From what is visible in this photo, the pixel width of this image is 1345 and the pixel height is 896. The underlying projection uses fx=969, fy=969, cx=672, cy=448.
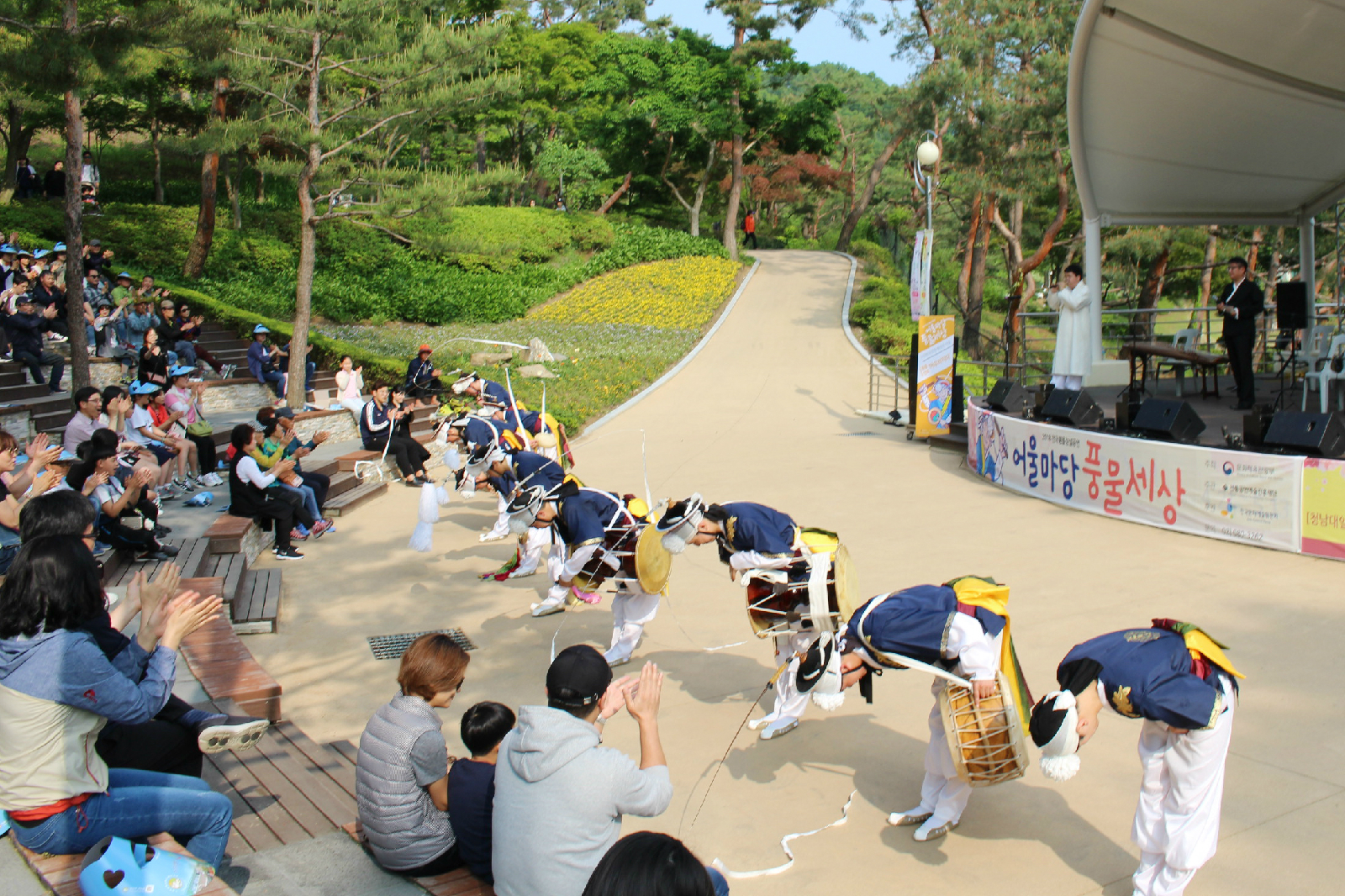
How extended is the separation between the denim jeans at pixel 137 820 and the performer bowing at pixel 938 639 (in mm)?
2708

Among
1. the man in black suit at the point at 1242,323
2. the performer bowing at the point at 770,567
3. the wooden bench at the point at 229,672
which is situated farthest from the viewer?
the man in black suit at the point at 1242,323

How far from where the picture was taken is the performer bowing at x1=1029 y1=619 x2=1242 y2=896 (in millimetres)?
3904

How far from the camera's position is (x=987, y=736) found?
14.9 feet

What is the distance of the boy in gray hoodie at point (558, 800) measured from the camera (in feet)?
10.6

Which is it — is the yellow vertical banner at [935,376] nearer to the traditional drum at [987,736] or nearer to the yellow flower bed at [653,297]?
the traditional drum at [987,736]

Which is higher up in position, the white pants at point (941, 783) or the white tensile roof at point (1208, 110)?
the white tensile roof at point (1208, 110)

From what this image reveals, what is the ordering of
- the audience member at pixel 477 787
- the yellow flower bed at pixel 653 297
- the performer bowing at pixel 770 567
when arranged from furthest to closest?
the yellow flower bed at pixel 653 297, the performer bowing at pixel 770 567, the audience member at pixel 477 787

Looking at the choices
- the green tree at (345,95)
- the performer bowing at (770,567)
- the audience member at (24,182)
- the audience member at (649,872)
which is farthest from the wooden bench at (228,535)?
the audience member at (24,182)

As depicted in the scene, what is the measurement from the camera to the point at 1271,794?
5.30 metres

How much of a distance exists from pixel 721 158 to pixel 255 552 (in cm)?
3675

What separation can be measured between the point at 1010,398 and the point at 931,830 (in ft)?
35.6

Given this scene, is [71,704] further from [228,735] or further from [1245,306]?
[1245,306]

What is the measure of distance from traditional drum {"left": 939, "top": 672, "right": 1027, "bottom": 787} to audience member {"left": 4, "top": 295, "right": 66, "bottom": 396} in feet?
49.2

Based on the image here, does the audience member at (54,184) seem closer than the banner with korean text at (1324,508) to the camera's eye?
No
